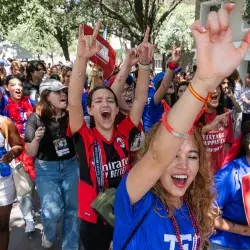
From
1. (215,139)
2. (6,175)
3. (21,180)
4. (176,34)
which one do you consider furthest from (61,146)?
(176,34)

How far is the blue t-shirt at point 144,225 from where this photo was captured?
4.77ft

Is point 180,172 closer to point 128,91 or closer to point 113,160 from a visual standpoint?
point 113,160

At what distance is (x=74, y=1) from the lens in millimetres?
15812

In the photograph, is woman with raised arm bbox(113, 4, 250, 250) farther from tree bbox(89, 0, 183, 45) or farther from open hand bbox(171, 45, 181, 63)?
tree bbox(89, 0, 183, 45)

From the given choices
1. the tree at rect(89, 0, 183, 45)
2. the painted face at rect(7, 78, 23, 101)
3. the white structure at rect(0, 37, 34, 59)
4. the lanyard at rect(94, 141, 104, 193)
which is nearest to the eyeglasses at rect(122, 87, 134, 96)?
the lanyard at rect(94, 141, 104, 193)

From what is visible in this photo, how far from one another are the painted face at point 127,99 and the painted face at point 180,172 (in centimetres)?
185

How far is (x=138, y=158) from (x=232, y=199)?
83 centimetres

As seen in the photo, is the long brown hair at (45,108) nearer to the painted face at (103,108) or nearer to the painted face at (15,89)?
the painted face at (103,108)

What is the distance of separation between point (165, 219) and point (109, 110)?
49.7 inches

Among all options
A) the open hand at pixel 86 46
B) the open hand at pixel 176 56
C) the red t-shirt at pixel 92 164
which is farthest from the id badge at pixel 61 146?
the open hand at pixel 176 56

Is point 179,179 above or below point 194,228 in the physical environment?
above

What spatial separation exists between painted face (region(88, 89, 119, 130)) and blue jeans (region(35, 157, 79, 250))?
100 centimetres

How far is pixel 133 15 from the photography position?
18.4 m

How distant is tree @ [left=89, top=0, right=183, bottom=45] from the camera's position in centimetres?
1303
